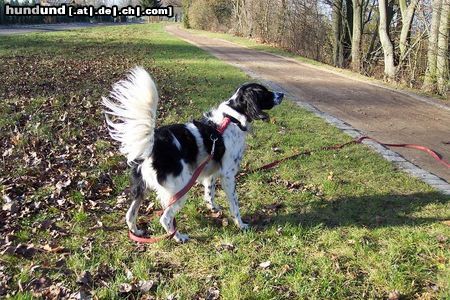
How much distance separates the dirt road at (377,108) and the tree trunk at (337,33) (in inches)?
245

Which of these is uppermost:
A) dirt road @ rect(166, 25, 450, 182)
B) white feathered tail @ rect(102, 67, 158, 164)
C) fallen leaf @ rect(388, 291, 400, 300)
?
white feathered tail @ rect(102, 67, 158, 164)

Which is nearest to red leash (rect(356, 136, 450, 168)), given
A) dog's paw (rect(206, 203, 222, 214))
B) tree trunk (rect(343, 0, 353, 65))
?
dog's paw (rect(206, 203, 222, 214))

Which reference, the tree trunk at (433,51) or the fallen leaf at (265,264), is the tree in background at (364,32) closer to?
the tree trunk at (433,51)

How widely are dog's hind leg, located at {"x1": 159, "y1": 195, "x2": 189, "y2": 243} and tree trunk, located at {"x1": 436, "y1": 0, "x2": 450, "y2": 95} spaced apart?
11170 millimetres

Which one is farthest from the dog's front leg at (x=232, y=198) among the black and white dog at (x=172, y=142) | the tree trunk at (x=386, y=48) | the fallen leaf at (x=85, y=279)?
the tree trunk at (x=386, y=48)

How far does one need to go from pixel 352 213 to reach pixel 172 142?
2348 mm

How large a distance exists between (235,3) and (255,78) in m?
29.7

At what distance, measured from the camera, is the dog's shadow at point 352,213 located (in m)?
4.63

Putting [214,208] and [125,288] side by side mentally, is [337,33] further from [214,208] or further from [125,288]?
[125,288]

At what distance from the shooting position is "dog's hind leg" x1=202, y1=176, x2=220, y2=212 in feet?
16.2

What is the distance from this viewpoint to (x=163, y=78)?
13.3m

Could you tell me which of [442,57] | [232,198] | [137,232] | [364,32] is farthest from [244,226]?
[364,32]

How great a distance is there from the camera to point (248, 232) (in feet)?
14.4

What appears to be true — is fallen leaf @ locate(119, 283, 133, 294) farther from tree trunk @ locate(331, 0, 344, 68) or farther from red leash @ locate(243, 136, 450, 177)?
tree trunk @ locate(331, 0, 344, 68)
